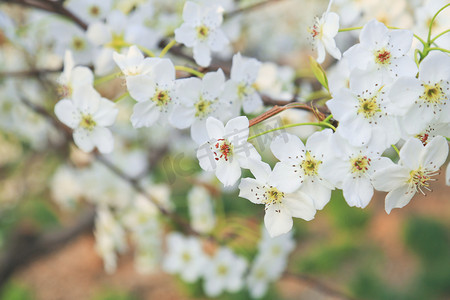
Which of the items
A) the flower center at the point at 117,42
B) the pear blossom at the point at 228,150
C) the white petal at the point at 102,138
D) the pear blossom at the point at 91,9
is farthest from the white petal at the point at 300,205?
the pear blossom at the point at 91,9

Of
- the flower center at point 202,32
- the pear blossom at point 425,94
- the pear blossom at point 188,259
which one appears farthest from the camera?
the pear blossom at point 188,259

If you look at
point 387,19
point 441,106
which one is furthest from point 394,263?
point 441,106

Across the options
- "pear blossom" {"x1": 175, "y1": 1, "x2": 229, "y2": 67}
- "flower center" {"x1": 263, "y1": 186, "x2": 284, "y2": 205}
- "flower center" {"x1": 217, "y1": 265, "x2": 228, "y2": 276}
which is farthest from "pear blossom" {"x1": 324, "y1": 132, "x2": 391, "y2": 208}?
"flower center" {"x1": 217, "y1": 265, "x2": 228, "y2": 276}

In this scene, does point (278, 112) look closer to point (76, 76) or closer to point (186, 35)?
point (186, 35)

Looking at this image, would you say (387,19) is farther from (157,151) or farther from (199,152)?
(157,151)

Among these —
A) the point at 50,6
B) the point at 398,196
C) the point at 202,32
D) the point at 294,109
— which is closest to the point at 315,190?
the point at 398,196

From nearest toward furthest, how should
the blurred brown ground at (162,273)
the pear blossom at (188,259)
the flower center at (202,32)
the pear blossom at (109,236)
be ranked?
the flower center at (202,32) → the pear blossom at (188,259) → the pear blossom at (109,236) → the blurred brown ground at (162,273)

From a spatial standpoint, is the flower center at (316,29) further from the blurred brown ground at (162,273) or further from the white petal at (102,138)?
the blurred brown ground at (162,273)
